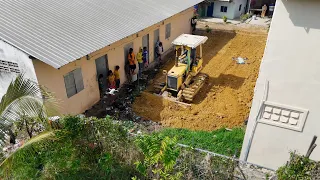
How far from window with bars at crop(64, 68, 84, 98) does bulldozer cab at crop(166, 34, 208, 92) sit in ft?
12.2

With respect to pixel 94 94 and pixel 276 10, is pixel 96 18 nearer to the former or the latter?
pixel 94 94

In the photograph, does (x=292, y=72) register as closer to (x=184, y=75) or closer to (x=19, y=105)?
(x=184, y=75)

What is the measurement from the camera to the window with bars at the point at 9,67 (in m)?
8.19

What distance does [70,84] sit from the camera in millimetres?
9398

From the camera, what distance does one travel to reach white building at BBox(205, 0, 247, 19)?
25.0 metres

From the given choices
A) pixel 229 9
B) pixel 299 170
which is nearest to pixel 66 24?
pixel 299 170

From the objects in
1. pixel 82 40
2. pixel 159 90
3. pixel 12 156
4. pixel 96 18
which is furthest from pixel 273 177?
pixel 96 18

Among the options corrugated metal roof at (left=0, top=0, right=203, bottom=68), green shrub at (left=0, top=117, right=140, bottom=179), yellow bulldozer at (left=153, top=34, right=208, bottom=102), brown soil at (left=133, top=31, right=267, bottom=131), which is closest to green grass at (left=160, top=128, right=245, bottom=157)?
brown soil at (left=133, top=31, right=267, bottom=131)

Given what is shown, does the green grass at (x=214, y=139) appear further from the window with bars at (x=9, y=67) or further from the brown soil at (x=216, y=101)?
the window with bars at (x=9, y=67)

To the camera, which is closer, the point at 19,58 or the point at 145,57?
the point at 19,58

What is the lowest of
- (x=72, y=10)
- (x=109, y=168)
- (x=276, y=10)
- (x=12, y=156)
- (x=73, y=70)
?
(x=109, y=168)

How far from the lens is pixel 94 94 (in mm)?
10703

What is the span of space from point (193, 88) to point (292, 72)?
5.48 m

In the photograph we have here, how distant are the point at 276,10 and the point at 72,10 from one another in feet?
29.5
